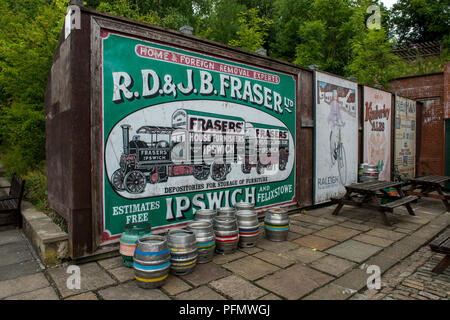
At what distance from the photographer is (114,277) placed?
322 cm

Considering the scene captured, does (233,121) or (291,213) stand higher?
(233,121)

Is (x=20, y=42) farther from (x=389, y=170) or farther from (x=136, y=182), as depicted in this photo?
(x=389, y=170)

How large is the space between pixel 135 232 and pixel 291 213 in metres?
3.91

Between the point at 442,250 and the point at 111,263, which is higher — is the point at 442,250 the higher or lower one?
the higher one

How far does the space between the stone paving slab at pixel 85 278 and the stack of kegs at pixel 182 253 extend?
0.68m

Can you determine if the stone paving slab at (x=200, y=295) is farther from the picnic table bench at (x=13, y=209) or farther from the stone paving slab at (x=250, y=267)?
the picnic table bench at (x=13, y=209)

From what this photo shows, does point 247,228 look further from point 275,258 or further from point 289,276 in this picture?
point 289,276

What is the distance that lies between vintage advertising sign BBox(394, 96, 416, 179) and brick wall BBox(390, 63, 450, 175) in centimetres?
51

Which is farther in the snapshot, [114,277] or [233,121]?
[233,121]

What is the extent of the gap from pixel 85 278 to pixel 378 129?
29.9 feet

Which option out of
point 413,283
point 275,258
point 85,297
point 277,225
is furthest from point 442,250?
point 85,297

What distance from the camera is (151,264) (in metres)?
2.91

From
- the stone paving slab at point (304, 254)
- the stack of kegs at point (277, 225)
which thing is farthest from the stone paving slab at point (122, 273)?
the stack of kegs at point (277, 225)
